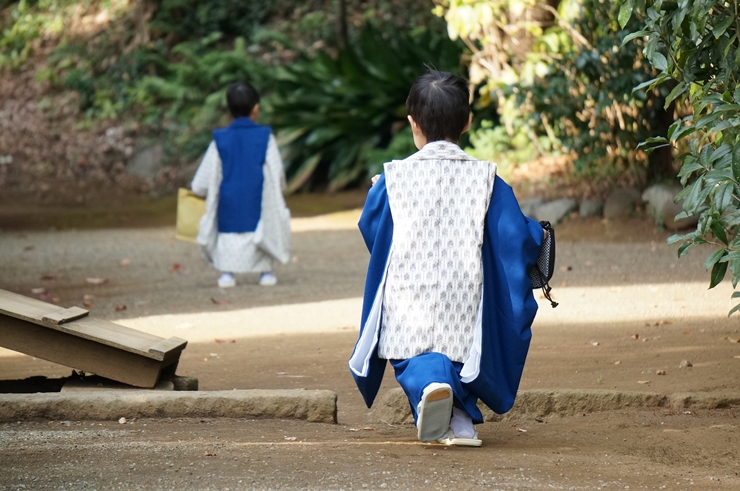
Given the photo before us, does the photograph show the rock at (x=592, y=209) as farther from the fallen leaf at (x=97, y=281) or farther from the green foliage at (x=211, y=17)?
the green foliage at (x=211, y=17)

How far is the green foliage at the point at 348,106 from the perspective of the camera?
15.2 metres

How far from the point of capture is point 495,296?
142 inches

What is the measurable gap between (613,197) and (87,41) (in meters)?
14.5

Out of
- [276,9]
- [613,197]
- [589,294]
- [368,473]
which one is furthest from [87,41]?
[368,473]

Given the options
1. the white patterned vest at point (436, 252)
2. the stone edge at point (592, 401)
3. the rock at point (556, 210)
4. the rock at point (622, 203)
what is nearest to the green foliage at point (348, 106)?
the rock at point (556, 210)

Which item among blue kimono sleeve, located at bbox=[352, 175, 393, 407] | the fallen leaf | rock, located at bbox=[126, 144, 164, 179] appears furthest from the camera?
rock, located at bbox=[126, 144, 164, 179]

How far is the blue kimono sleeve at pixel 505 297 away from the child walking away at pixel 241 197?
4.84 metres

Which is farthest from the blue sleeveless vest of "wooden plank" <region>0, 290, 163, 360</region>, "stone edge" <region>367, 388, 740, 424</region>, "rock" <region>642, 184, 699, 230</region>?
"stone edge" <region>367, 388, 740, 424</region>

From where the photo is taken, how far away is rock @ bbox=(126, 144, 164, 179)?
703 inches

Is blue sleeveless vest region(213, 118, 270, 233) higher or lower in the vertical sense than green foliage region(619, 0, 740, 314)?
lower

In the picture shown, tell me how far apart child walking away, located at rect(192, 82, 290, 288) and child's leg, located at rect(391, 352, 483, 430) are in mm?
4829

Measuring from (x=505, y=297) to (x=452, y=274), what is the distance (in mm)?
212

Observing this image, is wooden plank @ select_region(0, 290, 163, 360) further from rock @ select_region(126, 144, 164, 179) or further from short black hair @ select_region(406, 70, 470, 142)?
rock @ select_region(126, 144, 164, 179)

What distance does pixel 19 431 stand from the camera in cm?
Answer: 366
